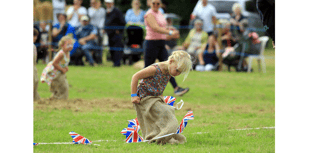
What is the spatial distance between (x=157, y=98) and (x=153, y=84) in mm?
168

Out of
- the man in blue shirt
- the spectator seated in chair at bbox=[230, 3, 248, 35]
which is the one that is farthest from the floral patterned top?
the man in blue shirt

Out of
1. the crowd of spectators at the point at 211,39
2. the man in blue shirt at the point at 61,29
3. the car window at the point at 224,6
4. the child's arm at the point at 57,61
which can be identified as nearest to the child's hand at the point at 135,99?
the child's arm at the point at 57,61

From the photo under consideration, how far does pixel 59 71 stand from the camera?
821cm

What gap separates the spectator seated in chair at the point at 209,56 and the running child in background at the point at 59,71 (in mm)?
7734

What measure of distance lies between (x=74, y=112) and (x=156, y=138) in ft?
9.07

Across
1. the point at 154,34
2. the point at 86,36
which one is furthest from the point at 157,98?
the point at 86,36

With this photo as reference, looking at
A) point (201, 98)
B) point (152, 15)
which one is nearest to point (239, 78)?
point (201, 98)

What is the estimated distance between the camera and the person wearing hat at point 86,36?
639 inches

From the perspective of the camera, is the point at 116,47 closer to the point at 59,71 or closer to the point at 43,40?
the point at 43,40

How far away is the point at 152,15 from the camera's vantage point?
Result: 27.9ft

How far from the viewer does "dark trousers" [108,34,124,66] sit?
16.5 metres

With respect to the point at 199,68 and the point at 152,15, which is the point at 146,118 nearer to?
the point at 152,15
